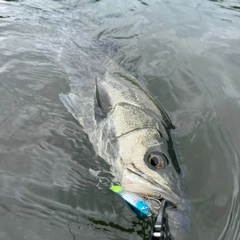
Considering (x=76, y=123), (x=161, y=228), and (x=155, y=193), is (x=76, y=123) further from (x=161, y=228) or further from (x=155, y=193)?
(x=161, y=228)

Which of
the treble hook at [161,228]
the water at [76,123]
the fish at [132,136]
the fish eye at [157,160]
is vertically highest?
the treble hook at [161,228]

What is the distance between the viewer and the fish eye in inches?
116

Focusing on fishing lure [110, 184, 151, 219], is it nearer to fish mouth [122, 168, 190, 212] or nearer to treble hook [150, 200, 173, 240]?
fish mouth [122, 168, 190, 212]

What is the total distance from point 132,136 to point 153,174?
0.62 meters

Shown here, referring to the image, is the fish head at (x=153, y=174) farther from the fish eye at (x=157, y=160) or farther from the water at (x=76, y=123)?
the water at (x=76, y=123)

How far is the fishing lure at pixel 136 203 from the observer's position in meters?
2.64

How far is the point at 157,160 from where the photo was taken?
2.98m

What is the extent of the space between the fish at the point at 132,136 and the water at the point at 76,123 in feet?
0.60

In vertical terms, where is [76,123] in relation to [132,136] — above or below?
below

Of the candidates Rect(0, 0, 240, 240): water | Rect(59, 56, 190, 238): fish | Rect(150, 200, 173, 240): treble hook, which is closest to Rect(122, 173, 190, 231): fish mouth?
Rect(59, 56, 190, 238): fish

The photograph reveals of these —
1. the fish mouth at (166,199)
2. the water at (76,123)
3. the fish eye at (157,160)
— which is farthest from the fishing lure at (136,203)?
the fish eye at (157,160)

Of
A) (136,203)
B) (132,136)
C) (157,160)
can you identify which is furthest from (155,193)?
(132,136)

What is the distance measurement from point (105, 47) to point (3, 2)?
3.95 meters

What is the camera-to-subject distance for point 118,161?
3.25 metres
